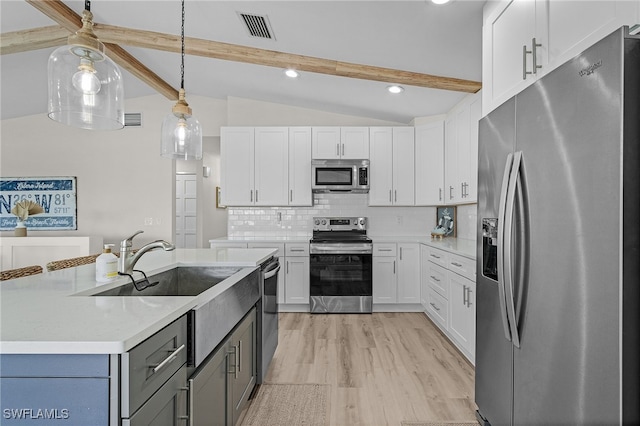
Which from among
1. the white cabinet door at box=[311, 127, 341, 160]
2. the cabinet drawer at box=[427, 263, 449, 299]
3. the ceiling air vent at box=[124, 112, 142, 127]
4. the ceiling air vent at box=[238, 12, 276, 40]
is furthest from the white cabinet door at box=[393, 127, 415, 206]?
the ceiling air vent at box=[124, 112, 142, 127]

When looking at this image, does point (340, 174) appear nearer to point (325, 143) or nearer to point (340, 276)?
point (325, 143)

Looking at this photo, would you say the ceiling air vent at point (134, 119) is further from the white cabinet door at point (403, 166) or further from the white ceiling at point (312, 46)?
the white cabinet door at point (403, 166)

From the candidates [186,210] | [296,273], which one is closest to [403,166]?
[296,273]

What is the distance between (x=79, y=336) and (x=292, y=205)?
393cm

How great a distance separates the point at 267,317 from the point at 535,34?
7.57 feet

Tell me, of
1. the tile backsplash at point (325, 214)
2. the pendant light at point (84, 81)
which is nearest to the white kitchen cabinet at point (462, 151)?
the tile backsplash at point (325, 214)

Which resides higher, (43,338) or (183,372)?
(43,338)

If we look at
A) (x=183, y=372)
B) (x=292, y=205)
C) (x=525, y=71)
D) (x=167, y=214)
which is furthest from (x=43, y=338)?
(x=167, y=214)

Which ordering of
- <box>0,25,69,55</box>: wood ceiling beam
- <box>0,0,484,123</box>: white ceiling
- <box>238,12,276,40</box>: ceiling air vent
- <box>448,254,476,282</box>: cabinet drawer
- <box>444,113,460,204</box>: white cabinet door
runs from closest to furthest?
<box>0,0,484,123</box>: white ceiling → <box>448,254,476,282</box>: cabinet drawer → <box>238,12,276,40</box>: ceiling air vent → <box>0,25,69,55</box>: wood ceiling beam → <box>444,113,460,204</box>: white cabinet door

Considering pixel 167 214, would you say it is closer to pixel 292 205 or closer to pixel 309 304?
pixel 292 205

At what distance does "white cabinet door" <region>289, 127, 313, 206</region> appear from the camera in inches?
186

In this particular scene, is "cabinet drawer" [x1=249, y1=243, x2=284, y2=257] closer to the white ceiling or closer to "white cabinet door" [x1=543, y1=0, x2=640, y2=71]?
the white ceiling

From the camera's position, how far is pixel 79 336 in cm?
90

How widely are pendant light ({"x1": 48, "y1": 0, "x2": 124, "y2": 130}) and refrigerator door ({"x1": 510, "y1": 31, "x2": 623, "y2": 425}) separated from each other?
178cm
